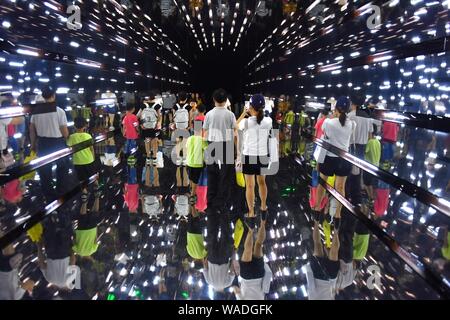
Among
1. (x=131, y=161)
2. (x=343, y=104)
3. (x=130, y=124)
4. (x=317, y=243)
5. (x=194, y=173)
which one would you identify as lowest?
(x=317, y=243)

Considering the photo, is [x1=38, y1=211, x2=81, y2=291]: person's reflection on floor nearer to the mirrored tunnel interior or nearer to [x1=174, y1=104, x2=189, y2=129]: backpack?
the mirrored tunnel interior

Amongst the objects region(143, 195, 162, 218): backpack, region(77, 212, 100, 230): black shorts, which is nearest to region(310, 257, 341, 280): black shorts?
region(143, 195, 162, 218): backpack

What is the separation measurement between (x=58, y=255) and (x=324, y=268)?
1.71 m

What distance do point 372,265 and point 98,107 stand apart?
369 centimetres

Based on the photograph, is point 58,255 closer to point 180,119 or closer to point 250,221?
point 250,221

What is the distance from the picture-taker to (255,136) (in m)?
3.30

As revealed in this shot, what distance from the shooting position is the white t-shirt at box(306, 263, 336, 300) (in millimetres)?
1914

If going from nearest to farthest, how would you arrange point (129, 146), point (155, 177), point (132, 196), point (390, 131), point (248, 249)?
point (248, 249), point (390, 131), point (132, 196), point (155, 177), point (129, 146)

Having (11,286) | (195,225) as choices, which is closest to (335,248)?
(195,225)

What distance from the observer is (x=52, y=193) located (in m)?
3.45

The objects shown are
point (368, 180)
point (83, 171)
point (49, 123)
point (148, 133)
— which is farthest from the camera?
point (148, 133)
